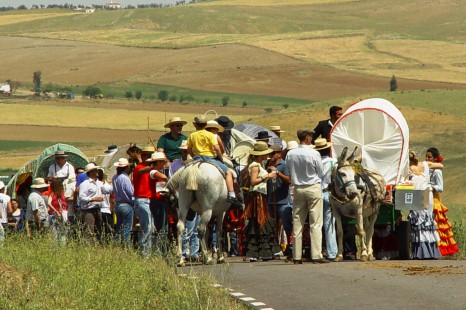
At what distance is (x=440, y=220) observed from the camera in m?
19.8

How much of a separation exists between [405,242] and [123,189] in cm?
421

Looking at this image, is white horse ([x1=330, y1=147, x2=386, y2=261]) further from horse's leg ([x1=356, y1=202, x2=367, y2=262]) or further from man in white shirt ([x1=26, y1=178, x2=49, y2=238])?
man in white shirt ([x1=26, y1=178, x2=49, y2=238])

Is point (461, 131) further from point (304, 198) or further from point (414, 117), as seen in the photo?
point (304, 198)

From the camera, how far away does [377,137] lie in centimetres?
1997

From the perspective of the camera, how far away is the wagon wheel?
1916 cm

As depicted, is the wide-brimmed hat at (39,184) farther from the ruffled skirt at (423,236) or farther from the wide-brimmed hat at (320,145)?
the ruffled skirt at (423,236)

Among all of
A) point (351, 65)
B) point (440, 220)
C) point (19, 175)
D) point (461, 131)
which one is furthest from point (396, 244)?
point (351, 65)

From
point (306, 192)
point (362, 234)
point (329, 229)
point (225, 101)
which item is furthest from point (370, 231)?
point (225, 101)

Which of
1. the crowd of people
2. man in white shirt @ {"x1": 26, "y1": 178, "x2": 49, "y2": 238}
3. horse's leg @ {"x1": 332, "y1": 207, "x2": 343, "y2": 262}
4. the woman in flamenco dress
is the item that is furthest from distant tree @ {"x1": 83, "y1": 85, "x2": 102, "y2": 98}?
horse's leg @ {"x1": 332, "y1": 207, "x2": 343, "y2": 262}

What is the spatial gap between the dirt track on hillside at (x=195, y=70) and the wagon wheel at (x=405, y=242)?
83.4m

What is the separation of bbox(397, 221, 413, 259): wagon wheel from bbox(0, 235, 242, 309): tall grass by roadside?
13.6 feet

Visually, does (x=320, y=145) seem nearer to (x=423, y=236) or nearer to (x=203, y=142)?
Answer: (x=203, y=142)

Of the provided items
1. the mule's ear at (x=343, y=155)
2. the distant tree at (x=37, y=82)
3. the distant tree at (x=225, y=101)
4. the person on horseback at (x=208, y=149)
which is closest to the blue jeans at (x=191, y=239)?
the person on horseback at (x=208, y=149)

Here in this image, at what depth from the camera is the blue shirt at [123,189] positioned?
19438 mm
